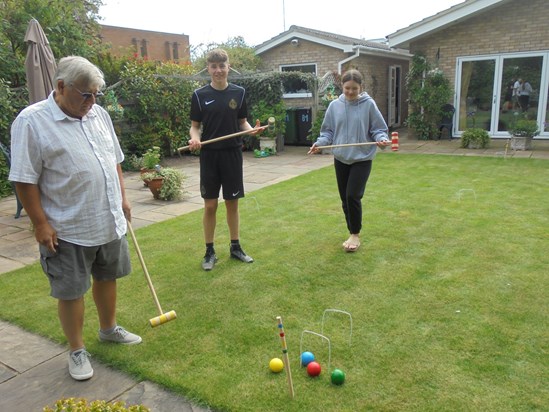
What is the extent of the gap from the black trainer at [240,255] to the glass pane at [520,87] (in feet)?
33.1

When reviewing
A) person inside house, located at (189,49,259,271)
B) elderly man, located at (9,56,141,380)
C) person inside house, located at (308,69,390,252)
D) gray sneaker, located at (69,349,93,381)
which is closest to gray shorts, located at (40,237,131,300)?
elderly man, located at (9,56,141,380)

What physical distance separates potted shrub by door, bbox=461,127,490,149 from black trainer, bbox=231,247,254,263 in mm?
8452

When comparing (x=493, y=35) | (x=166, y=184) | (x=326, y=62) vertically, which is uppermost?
(x=493, y=35)

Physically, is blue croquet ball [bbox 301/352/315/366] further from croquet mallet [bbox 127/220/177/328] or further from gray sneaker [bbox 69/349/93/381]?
gray sneaker [bbox 69/349/93/381]

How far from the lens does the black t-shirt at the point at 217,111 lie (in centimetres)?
379

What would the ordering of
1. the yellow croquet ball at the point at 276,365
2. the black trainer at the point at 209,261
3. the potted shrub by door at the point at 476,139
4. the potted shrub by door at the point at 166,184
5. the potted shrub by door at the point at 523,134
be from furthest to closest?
the potted shrub by door at the point at 476,139 → the potted shrub by door at the point at 523,134 → the potted shrub by door at the point at 166,184 → the black trainer at the point at 209,261 → the yellow croquet ball at the point at 276,365

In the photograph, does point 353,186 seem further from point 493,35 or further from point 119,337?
point 493,35

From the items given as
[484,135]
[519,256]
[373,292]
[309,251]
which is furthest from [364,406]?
[484,135]

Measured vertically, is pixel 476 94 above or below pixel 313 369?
above

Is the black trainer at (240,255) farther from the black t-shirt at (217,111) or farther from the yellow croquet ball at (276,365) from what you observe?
the yellow croquet ball at (276,365)

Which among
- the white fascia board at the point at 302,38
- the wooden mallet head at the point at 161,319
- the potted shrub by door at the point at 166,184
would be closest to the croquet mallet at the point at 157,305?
the wooden mallet head at the point at 161,319

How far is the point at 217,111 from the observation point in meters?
3.79

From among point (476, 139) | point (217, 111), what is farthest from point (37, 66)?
point (476, 139)

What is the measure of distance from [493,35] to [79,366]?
12.2m
